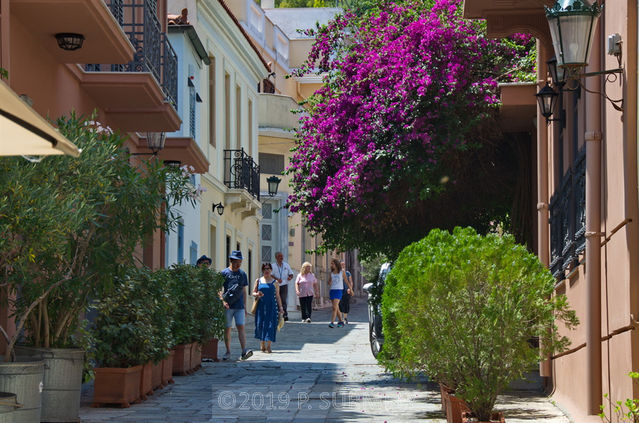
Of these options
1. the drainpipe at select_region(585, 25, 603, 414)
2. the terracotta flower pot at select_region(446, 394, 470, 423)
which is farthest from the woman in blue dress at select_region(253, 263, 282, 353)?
the drainpipe at select_region(585, 25, 603, 414)

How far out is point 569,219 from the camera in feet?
36.5

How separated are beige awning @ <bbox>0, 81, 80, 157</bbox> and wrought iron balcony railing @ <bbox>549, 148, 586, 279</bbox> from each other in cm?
500

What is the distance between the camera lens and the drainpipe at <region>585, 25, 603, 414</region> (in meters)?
9.07

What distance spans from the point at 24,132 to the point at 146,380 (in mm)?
6766

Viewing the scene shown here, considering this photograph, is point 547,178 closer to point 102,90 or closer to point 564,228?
point 564,228

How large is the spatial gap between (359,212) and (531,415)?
549 cm

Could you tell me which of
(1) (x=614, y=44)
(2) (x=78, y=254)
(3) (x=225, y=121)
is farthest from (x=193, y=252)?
(1) (x=614, y=44)

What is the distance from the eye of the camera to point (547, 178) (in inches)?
525

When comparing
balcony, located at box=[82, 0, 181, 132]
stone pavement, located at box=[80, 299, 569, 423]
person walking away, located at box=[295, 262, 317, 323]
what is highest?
balcony, located at box=[82, 0, 181, 132]

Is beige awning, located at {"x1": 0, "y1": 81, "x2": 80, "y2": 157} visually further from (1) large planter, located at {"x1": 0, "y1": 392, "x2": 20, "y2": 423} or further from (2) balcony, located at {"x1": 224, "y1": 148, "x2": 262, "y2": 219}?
(2) balcony, located at {"x1": 224, "y1": 148, "x2": 262, "y2": 219}

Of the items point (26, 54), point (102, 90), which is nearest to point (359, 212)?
point (102, 90)

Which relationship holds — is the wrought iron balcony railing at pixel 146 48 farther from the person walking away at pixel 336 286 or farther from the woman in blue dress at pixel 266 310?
the person walking away at pixel 336 286

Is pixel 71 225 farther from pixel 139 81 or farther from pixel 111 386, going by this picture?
pixel 139 81

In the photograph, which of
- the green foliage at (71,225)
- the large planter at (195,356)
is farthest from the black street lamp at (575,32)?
the large planter at (195,356)
